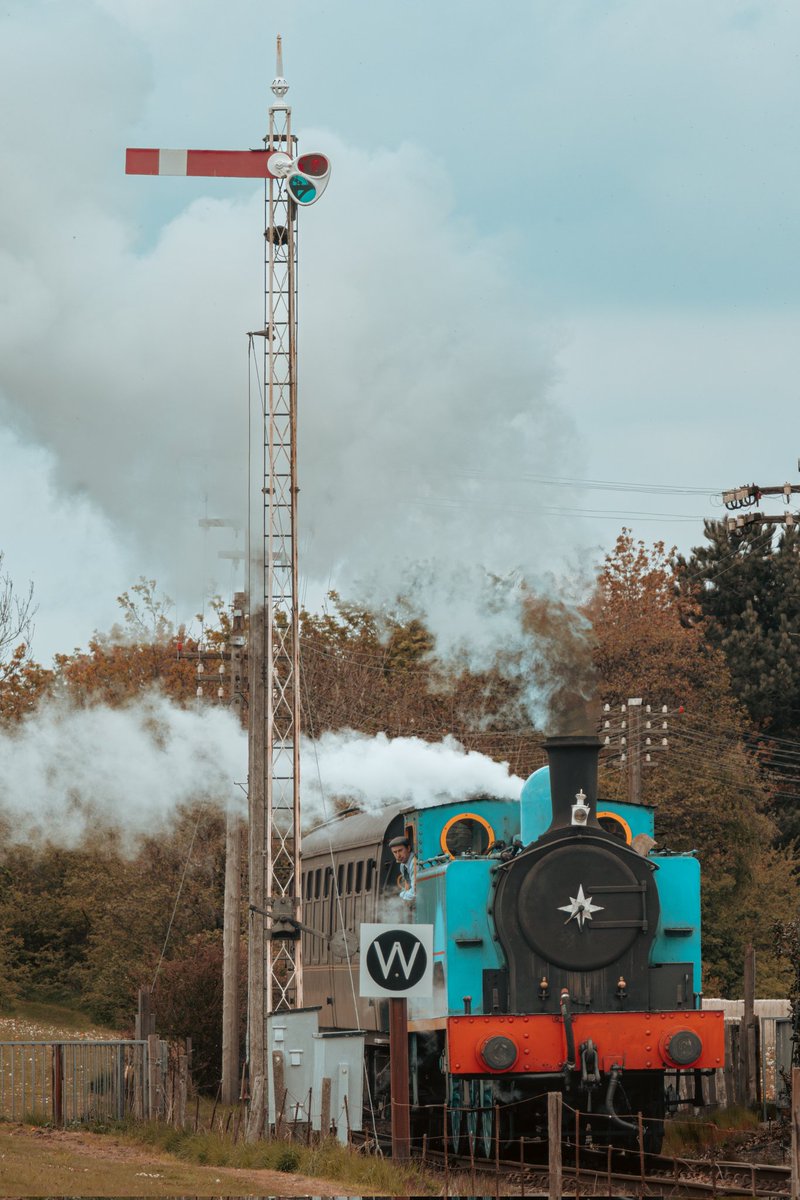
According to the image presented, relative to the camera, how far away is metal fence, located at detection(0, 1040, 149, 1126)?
21734 millimetres

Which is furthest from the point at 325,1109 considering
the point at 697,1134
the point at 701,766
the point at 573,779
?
the point at 701,766

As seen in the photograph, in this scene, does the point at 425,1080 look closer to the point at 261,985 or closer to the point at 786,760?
the point at 261,985

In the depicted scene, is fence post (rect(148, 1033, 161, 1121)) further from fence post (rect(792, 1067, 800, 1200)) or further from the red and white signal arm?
fence post (rect(792, 1067, 800, 1200))

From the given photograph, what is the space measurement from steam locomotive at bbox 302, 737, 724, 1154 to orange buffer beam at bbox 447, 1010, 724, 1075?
0.01 meters

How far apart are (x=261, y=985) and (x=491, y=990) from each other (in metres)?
A: 8.74

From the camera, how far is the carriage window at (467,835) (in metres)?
19.1

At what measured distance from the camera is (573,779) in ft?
58.5

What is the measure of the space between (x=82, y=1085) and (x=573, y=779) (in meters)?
8.66

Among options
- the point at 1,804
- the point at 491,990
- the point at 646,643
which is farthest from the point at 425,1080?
the point at 646,643

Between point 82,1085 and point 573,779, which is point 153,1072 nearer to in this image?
point 82,1085

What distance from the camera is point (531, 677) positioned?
4247cm

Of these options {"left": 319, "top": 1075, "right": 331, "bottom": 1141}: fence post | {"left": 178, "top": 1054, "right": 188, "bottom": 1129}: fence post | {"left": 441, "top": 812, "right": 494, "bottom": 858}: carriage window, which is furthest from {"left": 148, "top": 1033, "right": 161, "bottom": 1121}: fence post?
{"left": 441, "top": 812, "right": 494, "bottom": 858}: carriage window

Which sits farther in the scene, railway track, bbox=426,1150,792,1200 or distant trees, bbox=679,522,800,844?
distant trees, bbox=679,522,800,844

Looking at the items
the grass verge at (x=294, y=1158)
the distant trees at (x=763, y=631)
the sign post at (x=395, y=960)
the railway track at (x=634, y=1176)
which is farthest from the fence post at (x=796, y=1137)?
the distant trees at (x=763, y=631)
